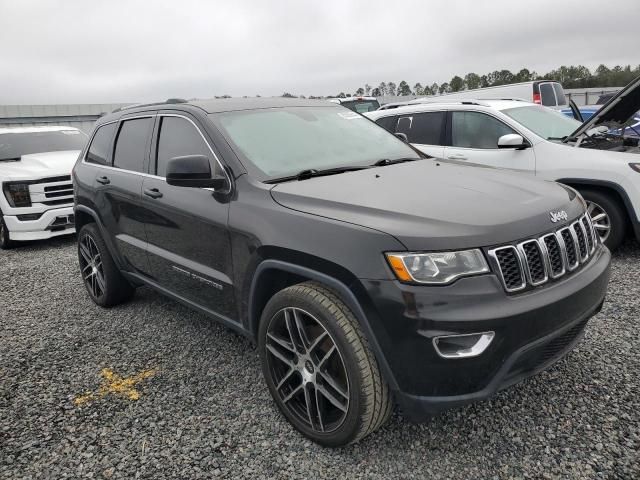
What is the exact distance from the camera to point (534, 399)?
2646mm

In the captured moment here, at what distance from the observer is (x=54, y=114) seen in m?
25.0

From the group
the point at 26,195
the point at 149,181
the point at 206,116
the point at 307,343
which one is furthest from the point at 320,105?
the point at 26,195

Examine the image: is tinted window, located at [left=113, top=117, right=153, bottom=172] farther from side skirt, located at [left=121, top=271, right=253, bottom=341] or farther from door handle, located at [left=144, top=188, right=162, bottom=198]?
side skirt, located at [left=121, top=271, right=253, bottom=341]

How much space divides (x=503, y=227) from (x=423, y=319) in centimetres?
56

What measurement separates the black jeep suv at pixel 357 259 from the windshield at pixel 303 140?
14mm

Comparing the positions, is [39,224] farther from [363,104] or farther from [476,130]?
[363,104]

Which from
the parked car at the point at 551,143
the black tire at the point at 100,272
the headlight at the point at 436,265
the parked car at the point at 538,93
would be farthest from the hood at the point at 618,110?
the parked car at the point at 538,93

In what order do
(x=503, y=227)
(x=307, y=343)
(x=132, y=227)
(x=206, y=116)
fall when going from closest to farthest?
(x=503, y=227)
(x=307, y=343)
(x=206, y=116)
(x=132, y=227)

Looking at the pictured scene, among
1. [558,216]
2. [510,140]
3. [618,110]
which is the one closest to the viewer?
[558,216]

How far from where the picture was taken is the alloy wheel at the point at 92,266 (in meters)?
4.39

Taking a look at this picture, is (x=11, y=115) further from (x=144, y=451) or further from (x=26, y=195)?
(x=144, y=451)

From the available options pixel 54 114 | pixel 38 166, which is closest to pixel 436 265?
pixel 38 166

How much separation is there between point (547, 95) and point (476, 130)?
805 centimetres

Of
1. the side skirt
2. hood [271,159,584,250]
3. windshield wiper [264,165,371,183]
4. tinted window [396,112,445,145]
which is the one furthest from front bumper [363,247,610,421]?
tinted window [396,112,445,145]
